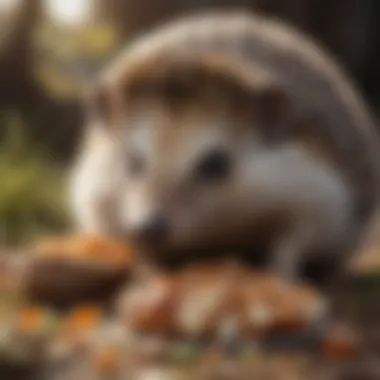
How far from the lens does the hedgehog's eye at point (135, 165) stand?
44.7 inches

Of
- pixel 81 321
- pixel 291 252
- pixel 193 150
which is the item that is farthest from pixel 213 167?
pixel 81 321

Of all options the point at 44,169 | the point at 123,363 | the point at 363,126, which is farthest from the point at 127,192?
the point at 363,126

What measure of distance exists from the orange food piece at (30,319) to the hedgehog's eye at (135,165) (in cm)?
21

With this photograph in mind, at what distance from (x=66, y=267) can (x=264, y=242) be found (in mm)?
256

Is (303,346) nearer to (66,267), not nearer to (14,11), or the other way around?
(66,267)

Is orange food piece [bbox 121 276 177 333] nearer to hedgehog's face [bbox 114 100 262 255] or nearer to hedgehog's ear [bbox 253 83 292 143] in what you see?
hedgehog's face [bbox 114 100 262 255]

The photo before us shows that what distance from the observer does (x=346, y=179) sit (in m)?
1.16

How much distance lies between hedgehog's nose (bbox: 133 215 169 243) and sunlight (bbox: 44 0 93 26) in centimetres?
Result: 29

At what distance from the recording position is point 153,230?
3.62 feet

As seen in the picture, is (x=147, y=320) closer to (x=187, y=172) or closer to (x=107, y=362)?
(x=107, y=362)

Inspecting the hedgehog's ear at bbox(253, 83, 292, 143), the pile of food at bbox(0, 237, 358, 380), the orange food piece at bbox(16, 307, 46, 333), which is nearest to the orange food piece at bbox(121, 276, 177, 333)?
the pile of food at bbox(0, 237, 358, 380)

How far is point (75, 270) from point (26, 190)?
121 millimetres

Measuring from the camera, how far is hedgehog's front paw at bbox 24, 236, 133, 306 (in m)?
1.13

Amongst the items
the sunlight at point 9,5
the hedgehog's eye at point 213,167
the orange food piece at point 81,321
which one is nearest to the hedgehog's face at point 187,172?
the hedgehog's eye at point 213,167
